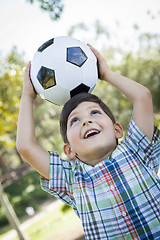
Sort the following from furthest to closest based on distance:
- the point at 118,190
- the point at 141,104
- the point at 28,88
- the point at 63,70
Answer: the point at 28,88
the point at 63,70
the point at 141,104
the point at 118,190

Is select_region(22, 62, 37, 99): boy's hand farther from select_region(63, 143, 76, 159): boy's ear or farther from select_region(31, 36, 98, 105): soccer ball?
select_region(63, 143, 76, 159): boy's ear

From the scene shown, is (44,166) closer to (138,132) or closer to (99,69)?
(138,132)

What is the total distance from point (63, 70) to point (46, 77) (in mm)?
182

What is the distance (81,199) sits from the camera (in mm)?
2131

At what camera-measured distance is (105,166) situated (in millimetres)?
2154

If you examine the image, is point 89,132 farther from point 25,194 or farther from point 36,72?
point 25,194

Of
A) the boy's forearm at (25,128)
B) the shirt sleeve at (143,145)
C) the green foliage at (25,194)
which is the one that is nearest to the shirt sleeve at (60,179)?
the boy's forearm at (25,128)

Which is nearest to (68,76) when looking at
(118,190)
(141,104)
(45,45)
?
(45,45)

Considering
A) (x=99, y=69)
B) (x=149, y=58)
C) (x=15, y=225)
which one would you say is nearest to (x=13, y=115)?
(x=15, y=225)

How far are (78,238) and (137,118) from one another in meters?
3.97

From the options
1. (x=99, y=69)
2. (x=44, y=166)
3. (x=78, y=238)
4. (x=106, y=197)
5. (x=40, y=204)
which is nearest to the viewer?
(x=106, y=197)

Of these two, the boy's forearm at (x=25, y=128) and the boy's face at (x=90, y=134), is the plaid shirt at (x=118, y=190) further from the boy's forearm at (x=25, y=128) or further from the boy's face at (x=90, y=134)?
the boy's forearm at (x=25, y=128)

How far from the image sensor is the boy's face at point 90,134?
2.23 m

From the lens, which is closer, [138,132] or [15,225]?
[138,132]
